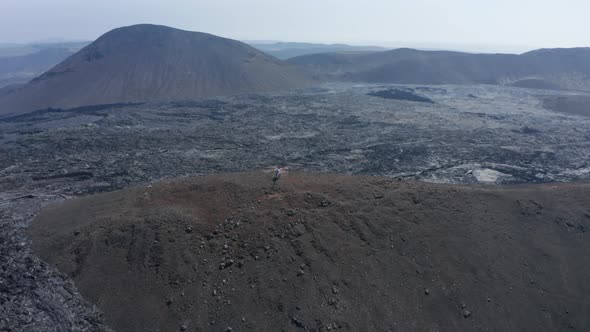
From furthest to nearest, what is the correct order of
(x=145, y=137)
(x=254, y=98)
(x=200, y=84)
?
(x=200, y=84)
(x=254, y=98)
(x=145, y=137)

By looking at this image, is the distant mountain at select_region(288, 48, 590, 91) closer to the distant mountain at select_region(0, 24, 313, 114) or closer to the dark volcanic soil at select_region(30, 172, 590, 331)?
the distant mountain at select_region(0, 24, 313, 114)

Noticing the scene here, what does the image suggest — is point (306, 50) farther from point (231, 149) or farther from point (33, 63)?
point (231, 149)

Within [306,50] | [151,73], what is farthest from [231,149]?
[306,50]

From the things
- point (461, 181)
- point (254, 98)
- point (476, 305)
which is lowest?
point (476, 305)

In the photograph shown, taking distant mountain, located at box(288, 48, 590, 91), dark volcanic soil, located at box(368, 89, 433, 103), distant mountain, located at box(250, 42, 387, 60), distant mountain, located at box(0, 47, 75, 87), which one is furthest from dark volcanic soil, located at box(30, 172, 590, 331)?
distant mountain, located at box(250, 42, 387, 60)

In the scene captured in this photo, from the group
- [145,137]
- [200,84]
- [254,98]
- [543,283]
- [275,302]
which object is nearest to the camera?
[275,302]

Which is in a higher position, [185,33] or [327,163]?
[185,33]

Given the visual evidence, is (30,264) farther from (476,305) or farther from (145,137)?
(145,137)

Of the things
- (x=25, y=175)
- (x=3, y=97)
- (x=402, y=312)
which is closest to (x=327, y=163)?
(x=402, y=312)
